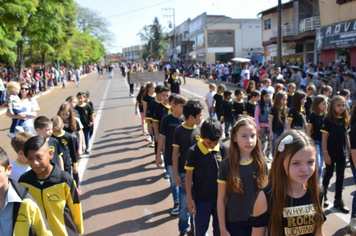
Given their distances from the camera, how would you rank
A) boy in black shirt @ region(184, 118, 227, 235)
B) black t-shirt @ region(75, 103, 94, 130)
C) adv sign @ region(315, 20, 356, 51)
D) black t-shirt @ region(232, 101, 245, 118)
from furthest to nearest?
adv sign @ region(315, 20, 356, 51) → black t-shirt @ region(232, 101, 245, 118) → black t-shirt @ region(75, 103, 94, 130) → boy in black shirt @ region(184, 118, 227, 235)

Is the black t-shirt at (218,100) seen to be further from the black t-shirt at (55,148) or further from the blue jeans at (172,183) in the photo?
the black t-shirt at (55,148)

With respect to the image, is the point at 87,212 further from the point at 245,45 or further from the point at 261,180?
the point at 245,45

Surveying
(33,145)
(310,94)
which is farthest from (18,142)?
(310,94)

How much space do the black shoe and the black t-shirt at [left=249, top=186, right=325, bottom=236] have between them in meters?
3.04

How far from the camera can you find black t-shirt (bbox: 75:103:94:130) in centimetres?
745

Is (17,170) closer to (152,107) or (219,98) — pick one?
(152,107)

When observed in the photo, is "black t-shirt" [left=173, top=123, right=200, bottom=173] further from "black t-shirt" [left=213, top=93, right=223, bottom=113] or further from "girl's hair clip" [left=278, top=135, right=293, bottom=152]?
"black t-shirt" [left=213, top=93, right=223, bottom=113]

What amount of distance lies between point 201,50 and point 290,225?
53.5m

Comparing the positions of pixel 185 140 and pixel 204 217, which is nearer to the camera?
pixel 204 217

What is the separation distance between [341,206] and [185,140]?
279cm

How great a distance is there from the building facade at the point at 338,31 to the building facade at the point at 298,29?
381cm

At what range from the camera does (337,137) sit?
4656mm

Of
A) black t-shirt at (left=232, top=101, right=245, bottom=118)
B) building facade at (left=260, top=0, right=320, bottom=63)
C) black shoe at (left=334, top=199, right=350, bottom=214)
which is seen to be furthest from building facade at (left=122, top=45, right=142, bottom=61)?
black shoe at (left=334, top=199, right=350, bottom=214)

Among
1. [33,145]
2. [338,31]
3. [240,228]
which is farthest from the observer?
[338,31]
